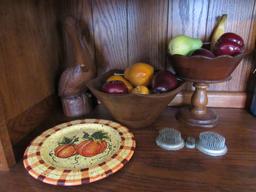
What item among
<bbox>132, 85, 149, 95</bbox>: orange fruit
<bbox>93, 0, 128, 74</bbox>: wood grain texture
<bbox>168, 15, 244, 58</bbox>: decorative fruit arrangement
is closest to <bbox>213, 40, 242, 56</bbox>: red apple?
<bbox>168, 15, 244, 58</bbox>: decorative fruit arrangement

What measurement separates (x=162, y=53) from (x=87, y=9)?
299mm

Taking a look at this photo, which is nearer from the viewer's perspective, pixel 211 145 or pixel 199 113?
pixel 211 145

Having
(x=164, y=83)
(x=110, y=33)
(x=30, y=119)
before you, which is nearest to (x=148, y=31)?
(x=110, y=33)

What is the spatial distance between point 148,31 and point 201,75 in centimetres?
26

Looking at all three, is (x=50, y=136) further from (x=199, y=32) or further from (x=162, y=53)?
(x=199, y=32)

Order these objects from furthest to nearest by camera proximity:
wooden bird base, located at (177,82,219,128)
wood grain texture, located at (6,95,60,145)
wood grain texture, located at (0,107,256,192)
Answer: wooden bird base, located at (177,82,219,128) < wood grain texture, located at (6,95,60,145) < wood grain texture, located at (0,107,256,192)

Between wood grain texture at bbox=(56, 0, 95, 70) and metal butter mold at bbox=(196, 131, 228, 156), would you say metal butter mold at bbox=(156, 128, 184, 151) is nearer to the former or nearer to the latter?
metal butter mold at bbox=(196, 131, 228, 156)

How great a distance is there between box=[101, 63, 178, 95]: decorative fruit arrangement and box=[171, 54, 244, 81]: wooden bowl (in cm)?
4

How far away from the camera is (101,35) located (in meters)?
0.74

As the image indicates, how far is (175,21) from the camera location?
2.28ft

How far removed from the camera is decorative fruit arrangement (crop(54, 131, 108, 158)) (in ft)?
1.68

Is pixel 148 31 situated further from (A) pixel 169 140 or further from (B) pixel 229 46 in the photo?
(A) pixel 169 140

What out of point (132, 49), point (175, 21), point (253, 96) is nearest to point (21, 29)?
point (132, 49)

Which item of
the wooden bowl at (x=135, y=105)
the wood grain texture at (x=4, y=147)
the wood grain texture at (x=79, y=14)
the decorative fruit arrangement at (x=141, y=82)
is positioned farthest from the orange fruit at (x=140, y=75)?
the wood grain texture at (x=4, y=147)
